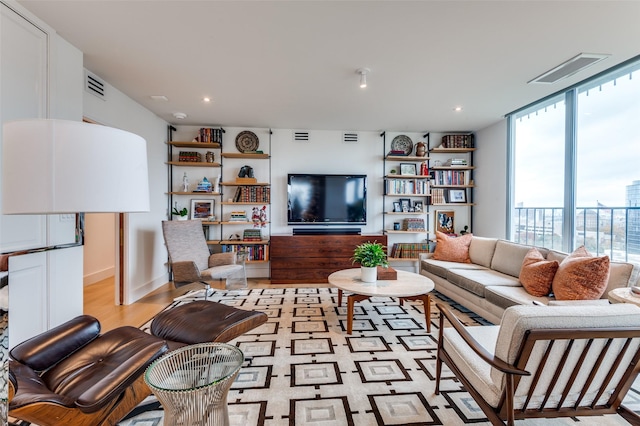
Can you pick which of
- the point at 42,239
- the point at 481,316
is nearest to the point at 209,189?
the point at 42,239

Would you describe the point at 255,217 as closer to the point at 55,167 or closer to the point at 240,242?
the point at 240,242

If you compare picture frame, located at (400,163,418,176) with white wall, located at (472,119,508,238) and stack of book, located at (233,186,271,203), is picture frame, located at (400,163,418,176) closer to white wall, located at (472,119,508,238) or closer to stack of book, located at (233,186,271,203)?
white wall, located at (472,119,508,238)

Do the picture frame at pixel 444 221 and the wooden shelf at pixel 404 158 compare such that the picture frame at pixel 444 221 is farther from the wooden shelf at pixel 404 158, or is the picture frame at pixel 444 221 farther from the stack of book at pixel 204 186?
the stack of book at pixel 204 186

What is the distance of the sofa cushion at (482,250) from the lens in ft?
11.9

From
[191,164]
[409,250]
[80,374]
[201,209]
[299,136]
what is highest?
[299,136]

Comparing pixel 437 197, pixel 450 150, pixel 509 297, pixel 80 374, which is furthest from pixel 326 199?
pixel 80 374

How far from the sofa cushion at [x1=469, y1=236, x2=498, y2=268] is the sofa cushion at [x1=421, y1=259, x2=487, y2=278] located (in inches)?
3.2

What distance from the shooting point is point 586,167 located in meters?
3.06

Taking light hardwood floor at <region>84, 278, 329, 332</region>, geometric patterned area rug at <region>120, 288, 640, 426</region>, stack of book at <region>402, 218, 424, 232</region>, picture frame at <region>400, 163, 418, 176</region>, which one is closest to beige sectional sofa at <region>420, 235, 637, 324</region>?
geometric patterned area rug at <region>120, 288, 640, 426</region>

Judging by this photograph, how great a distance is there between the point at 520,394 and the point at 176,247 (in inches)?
144

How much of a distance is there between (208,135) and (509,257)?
15.1ft

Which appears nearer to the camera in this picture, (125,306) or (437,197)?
(125,306)

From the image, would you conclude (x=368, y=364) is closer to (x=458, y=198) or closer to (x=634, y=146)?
(x=634, y=146)

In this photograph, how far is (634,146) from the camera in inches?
105
